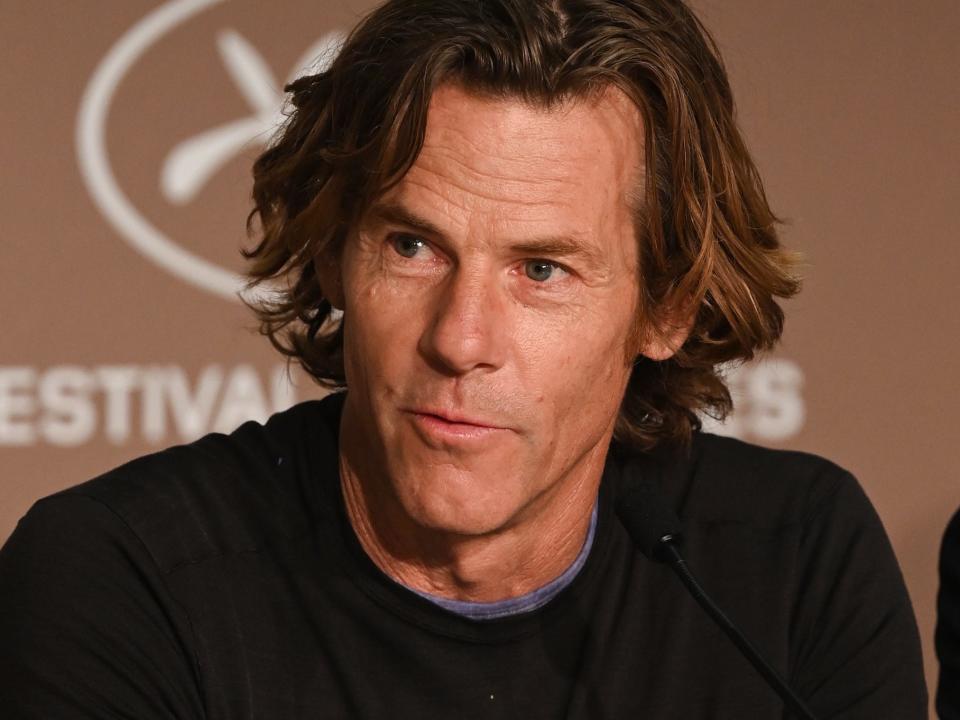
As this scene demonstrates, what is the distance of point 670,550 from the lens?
5.03 feet

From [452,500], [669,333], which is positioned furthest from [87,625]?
[669,333]

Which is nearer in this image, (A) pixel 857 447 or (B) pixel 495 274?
(B) pixel 495 274

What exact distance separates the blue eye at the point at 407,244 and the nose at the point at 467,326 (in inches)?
2.3

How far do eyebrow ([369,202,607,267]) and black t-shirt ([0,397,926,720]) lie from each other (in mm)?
334

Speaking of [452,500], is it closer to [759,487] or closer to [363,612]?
[363,612]

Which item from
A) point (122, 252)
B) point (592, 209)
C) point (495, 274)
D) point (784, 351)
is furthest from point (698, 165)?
point (122, 252)

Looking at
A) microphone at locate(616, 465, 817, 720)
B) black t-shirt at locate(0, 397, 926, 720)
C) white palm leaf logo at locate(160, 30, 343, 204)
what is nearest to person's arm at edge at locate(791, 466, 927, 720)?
black t-shirt at locate(0, 397, 926, 720)

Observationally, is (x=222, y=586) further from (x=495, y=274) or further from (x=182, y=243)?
(x=182, y=243)

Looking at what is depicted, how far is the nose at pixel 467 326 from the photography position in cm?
150

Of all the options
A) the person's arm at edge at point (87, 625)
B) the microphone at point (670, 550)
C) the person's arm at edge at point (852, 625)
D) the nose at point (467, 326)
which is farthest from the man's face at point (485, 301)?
the person's arm at edge at point (852, 625)

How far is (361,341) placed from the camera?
1.62 m

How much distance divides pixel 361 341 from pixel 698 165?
468 millimetres

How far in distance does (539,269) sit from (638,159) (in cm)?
21

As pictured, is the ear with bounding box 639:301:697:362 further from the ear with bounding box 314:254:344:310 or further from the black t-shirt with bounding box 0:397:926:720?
the ear with bounding box 314:254:344:310
